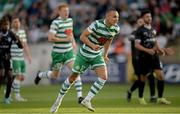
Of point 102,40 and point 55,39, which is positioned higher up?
point 102,40

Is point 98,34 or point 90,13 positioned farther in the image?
point 90,13

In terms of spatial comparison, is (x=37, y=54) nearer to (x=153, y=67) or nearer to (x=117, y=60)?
(x=117, y=60)

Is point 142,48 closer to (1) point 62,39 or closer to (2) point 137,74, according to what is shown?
(2) point 137,74

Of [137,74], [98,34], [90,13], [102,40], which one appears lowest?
[90,13]

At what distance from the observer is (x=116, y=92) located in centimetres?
2367

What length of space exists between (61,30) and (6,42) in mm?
1461

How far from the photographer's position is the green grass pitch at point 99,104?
16.8m

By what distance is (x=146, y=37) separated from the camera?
19406 millimetres

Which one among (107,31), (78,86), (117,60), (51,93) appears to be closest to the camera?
(107,31)

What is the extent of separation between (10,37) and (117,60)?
33.7 feet

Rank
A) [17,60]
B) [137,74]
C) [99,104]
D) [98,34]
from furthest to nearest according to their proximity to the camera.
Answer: [17,60], [137,74], [99,104], [98,34]

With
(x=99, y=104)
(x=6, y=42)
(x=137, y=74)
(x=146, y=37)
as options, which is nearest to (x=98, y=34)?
(x=99, y=104)

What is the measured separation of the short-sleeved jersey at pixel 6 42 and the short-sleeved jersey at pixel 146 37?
3114 mm

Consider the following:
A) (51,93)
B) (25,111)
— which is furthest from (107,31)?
(51,93)
